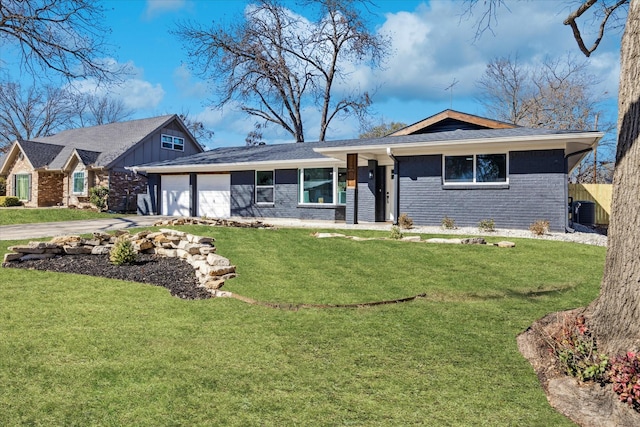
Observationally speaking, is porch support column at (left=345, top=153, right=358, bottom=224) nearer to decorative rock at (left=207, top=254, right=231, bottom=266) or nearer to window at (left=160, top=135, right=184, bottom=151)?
decorative rock at (left=207, top=254, right=231, bottom=266)

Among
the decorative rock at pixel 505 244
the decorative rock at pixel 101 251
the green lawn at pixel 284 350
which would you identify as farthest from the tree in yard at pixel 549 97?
the decorative rock at pixel 101 251

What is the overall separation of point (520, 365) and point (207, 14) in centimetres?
2865

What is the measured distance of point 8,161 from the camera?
87.4 feet

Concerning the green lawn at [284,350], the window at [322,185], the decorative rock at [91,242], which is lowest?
the green lawn at [284,350]

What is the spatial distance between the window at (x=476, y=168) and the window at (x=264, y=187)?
25.5 ft

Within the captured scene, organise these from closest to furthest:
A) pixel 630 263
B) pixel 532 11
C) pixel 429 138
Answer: pixel 630 263, pixel 532 11, pixel 429 138

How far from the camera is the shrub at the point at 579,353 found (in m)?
2.93

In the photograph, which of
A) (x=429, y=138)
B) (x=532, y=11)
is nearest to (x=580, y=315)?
(x=532, y=11)

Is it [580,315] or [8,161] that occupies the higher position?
[8,161]

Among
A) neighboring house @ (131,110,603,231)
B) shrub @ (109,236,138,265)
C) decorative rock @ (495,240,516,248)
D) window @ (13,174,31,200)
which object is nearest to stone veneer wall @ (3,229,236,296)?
shrub @ (109,236,138,265)

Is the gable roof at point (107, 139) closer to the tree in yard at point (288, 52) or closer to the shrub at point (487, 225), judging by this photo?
the tree in yard at point (288, 52)

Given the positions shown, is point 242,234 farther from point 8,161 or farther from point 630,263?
point 8,161

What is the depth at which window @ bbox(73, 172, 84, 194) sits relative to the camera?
23.7 meters

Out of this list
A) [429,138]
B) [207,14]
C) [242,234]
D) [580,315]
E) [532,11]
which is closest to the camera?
[580,315]
